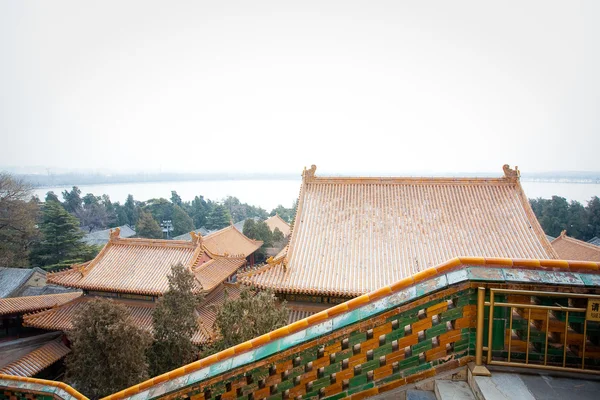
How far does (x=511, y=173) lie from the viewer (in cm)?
1115

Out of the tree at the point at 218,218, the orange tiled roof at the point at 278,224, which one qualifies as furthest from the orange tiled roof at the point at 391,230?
the tree at the point at 218,218

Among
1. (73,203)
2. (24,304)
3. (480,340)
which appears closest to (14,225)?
(24,304)

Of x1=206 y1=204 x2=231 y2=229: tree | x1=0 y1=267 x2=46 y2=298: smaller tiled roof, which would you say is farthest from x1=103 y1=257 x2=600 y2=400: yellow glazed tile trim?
x1=206 y1=204 x2=231 y2=229: tree

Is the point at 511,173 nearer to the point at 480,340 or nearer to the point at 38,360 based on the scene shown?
the point at 480,340

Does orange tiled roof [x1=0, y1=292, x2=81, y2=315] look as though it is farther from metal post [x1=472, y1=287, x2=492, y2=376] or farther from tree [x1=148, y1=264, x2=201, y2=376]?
metal post [x1=472, y1=287, x2=492, y2=376]

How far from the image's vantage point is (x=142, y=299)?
12.2m

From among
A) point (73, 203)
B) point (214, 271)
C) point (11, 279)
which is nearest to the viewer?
point (214, 271)

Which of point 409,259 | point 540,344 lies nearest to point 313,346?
point 540,344

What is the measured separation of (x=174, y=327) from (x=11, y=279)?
17086mm

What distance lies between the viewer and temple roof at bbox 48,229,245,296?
483 inches

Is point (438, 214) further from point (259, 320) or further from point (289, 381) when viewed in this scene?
point (289, 381)

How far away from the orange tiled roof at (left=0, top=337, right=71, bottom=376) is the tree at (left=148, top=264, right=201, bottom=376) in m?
5.96

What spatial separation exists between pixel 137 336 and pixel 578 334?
26.9ft

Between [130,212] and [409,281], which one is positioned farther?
[130,212]
